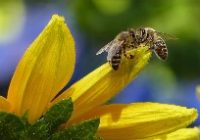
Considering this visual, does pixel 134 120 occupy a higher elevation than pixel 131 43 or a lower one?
lower

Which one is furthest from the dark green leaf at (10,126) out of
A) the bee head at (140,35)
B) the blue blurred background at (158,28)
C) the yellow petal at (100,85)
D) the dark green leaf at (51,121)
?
the blue blurred background at (158,28)

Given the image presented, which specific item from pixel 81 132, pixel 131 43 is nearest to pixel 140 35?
pixel 131 43

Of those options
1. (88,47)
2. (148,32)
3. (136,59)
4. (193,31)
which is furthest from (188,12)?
(136,59)

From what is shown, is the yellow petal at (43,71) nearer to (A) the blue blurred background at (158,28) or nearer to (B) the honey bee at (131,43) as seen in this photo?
(B) the honey bee at (131,43)

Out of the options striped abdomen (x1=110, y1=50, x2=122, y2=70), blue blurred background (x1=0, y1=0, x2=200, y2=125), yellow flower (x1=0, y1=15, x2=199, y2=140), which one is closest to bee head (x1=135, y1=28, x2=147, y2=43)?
striped abdomen (x1=110, y1=50, x2=122, y2=70)

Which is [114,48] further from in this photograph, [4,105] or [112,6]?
[112,6]

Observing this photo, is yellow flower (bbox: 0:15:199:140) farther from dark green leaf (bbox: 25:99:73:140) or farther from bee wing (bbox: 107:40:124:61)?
bee wing (bbox: 107:40:124:61)
